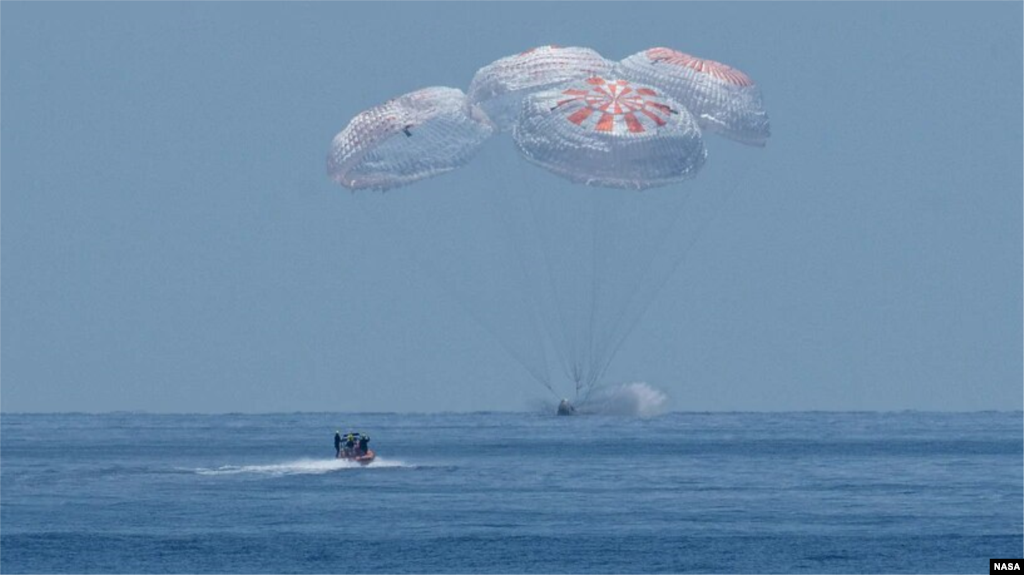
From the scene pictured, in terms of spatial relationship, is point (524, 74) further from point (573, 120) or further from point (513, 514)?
point (513, 514)

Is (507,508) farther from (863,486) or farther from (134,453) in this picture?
(134,453)

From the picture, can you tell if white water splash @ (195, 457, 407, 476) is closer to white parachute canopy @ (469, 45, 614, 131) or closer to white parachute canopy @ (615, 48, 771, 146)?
white parachute canopy @ (469, 45, 614, 131)

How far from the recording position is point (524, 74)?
5116 cm

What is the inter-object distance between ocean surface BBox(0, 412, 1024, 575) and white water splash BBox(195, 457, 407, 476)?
16cm

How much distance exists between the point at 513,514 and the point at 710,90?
39.7 ft

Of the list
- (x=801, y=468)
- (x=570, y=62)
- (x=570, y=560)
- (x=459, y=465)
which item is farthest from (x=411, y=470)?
(x=570, y=560)

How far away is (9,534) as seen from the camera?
48.2 m

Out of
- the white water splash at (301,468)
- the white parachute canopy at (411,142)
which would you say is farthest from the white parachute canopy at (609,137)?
the white water splash at (301,468)

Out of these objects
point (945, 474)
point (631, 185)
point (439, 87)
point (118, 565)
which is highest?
point (439, 87)

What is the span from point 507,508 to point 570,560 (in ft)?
34.3

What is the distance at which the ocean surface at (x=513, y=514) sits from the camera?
43.7 meters

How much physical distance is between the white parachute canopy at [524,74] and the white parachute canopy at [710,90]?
117cm

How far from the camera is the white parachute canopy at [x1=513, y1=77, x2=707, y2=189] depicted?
49.8m

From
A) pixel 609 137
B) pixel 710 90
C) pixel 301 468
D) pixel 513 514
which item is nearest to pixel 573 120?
pixel 609 137
